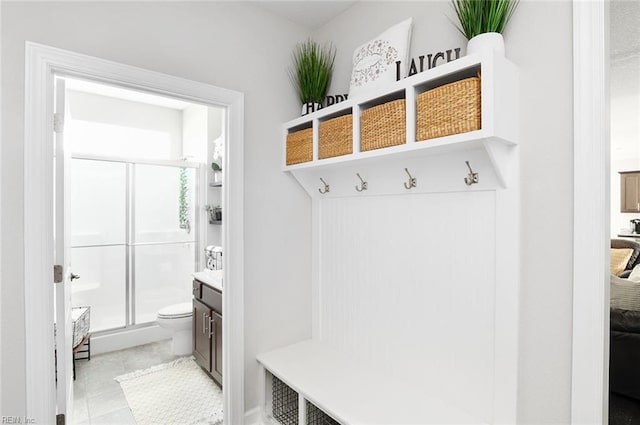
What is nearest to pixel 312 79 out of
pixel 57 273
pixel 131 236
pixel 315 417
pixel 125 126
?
pixel 57 273

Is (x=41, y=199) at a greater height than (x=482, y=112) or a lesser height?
lesser

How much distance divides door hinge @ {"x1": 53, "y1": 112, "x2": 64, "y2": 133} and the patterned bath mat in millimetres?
1843

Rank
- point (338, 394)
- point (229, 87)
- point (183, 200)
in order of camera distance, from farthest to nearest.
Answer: point (183, 200) → point (229, 87) → point (338, 394)

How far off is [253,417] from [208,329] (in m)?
0.82

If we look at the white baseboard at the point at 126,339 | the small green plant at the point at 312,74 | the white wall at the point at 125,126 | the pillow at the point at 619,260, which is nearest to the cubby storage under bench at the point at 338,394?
the small green plant at the point at 312,74

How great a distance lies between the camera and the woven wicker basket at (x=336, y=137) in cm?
176

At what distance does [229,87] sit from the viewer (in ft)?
6.65

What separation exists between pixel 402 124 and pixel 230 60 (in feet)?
3.72

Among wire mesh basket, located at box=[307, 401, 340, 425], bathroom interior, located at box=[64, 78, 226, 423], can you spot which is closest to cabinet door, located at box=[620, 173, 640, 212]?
wire mesh basket, located at box=[307, 401, 340, 425]

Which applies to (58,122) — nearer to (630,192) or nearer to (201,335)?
(201,335)

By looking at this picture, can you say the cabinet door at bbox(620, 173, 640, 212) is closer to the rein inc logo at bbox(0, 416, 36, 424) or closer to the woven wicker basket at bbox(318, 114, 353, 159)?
the woven wicker basket at bbox(318, 114, 353, 159)

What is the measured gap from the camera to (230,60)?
2.03m

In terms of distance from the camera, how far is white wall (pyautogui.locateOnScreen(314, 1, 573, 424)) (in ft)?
4.23

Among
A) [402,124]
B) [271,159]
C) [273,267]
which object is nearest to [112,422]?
[273,267]
